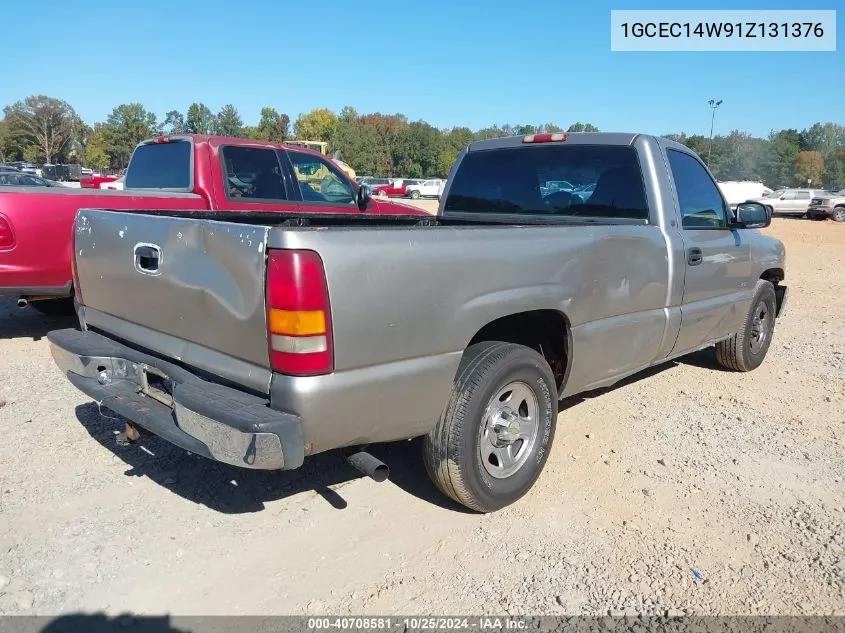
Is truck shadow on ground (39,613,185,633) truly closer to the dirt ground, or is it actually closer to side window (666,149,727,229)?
the dirt ground

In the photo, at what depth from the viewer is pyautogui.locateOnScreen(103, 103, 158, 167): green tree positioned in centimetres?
7662

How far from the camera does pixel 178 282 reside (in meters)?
2.88

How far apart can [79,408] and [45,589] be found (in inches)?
84.2

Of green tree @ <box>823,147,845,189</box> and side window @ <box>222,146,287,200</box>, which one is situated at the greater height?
green tree @ <box>823,147,845,189</box>

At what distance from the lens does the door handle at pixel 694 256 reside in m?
A: 4.39

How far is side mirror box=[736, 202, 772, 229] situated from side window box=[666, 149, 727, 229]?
0.36 ft

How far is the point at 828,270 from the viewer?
42.8 ft

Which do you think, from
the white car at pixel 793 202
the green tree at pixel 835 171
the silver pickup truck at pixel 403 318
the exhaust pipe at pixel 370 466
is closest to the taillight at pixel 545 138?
the silver pickup truck at pixel 403 318

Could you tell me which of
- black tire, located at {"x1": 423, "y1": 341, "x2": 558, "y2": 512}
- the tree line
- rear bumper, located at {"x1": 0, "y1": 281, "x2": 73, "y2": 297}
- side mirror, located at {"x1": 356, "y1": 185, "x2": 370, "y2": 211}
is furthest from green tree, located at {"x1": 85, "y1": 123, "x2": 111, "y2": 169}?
black tire, located at {"x1": 423, "y1": 341, "x2": 558, "y2": 512}

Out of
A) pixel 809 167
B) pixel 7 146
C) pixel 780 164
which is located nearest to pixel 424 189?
pixel 780 164

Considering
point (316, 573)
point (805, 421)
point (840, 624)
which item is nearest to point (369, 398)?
point (316, 573)

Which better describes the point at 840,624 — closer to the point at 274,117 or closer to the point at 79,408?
the point at 79,408

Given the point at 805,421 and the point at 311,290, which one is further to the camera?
the point at 805,421

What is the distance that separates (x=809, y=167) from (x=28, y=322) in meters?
94.1
